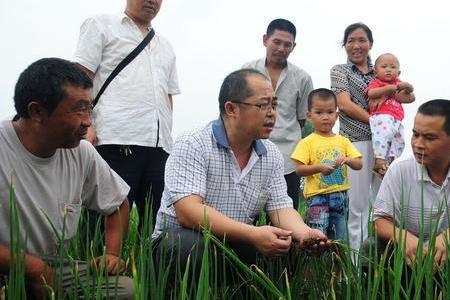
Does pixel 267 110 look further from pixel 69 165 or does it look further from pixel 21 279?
pixel 21 279

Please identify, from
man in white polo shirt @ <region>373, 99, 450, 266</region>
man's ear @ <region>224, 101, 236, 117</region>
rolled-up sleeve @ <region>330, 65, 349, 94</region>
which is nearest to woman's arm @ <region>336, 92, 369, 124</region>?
rolled-up sleeve @ <region>330, 65, 349, 94</region>

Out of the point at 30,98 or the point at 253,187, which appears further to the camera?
the point at 253,187

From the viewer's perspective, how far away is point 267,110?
87.7 inches

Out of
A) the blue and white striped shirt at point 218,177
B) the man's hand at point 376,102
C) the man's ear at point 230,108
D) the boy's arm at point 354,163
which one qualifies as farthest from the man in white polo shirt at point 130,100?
the man's hand at point 376,102

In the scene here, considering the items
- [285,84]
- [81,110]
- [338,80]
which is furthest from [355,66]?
[81,110]

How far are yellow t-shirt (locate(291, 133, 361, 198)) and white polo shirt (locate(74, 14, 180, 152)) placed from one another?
2.77ft

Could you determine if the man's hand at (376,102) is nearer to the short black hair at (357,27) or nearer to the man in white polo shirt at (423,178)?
the short black hair at (357,27)

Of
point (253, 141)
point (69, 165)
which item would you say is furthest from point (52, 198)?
point (253, 141)

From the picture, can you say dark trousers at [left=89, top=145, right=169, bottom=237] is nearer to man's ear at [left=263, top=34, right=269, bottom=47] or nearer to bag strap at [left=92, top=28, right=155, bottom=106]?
bag strap at [left=92, top=28, right=155, bottom=106]

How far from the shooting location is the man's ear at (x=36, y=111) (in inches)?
67.7

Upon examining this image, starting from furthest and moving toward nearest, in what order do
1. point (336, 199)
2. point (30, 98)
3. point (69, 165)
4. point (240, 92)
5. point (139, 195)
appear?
point (336, 199)
point (139, 195)
point (240, 92)
point (69, 165)
point (30, 98)

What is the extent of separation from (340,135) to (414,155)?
47.3 inches

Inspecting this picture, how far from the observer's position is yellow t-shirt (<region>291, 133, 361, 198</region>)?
3273 mm

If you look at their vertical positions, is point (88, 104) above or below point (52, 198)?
above
